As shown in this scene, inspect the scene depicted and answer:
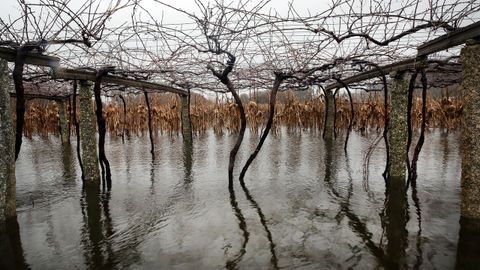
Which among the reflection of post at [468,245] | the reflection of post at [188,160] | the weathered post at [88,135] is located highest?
→ the weathered post at [88,135]

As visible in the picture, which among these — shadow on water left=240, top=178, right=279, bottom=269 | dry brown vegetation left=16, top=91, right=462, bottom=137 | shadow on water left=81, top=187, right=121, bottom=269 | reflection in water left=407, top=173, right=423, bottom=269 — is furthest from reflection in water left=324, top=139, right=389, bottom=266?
dry brown vegetation left=16, top=91, right=462, bottom=137

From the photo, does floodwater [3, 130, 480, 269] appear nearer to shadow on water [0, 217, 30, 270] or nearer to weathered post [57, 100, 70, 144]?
shadow on water [0, 217, 30, 270]

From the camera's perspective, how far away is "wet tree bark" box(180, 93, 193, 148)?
1311 cm

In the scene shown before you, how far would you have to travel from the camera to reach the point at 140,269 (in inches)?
125

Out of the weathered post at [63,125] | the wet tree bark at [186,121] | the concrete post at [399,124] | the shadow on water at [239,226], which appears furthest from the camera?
the weathered post at [63,125]

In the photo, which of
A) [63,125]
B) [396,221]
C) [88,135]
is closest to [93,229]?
[88,135]

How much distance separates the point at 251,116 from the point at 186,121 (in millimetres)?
3365

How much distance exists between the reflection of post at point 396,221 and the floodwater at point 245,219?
1 cm

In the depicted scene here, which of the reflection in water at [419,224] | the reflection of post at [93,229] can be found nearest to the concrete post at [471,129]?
the reflection in water at [419,224]

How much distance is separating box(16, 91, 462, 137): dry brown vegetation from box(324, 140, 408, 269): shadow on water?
962 centimetres

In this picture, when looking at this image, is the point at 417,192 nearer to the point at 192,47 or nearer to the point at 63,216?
the point at 192,47

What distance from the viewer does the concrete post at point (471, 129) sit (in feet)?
11.7

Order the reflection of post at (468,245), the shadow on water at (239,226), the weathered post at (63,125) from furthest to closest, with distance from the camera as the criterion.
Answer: the weathered post at (63,125) → the shadow on water at (239,226) → the reflection of post at (468,245)

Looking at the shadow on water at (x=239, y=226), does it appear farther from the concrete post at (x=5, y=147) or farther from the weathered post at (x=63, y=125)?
the weathered post at (x=63, y=125)
